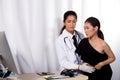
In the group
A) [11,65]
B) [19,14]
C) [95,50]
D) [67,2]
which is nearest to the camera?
[11,65]

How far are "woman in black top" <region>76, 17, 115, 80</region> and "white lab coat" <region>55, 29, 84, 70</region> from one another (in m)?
0.08

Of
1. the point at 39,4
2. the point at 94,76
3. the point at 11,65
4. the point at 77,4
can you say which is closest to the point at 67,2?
the point at 77,4

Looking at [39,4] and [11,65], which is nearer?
[11,65]

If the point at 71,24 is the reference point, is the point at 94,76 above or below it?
below

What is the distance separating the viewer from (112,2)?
320cm

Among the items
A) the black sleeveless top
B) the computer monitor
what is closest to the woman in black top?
the black sleeveless top

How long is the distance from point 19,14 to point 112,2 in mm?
1211

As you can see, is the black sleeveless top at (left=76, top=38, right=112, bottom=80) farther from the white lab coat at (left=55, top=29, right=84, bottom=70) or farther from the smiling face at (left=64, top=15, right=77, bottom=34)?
the smiling face at (left=64, top=15, right=77, bottom=34)

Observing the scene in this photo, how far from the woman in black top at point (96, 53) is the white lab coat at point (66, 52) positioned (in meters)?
0.08

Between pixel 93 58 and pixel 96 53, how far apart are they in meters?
0.07

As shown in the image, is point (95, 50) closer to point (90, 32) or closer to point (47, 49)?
point (90, 32)

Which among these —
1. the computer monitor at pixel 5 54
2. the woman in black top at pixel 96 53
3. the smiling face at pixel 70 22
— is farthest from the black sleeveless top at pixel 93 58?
the computer monitor at pixel 5 54

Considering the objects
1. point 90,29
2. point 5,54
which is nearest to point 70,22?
point 90,29

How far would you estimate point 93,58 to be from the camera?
2643mm
